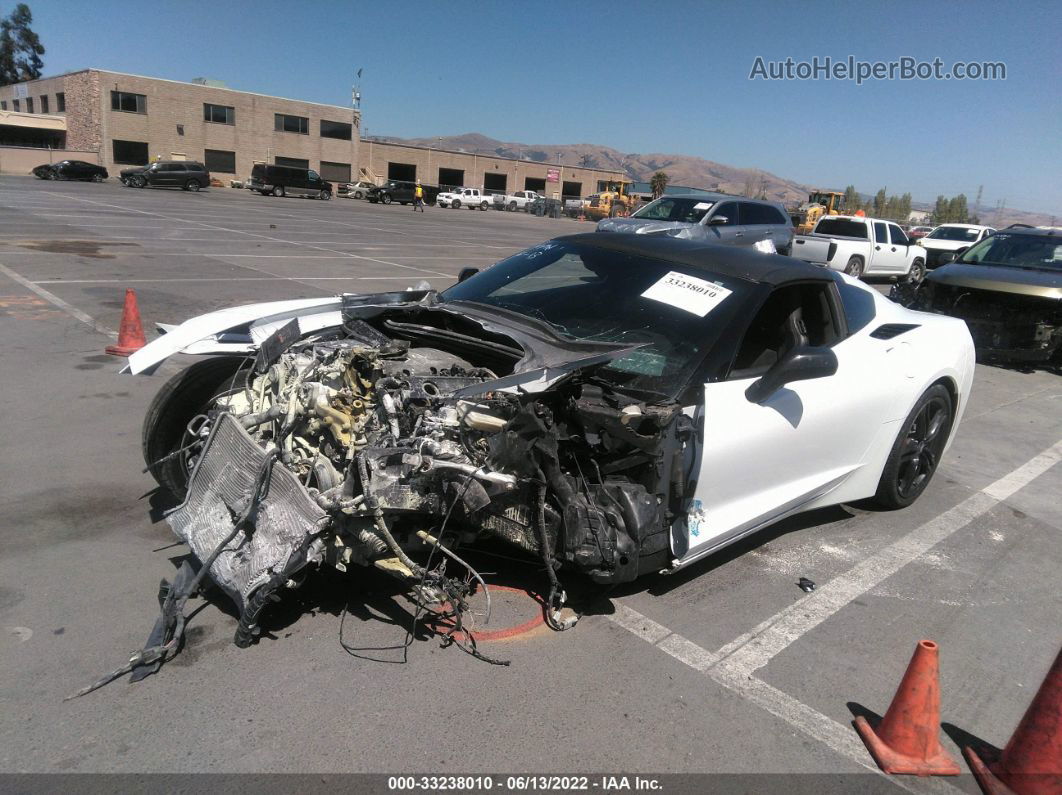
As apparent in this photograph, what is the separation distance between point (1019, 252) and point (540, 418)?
1097cm

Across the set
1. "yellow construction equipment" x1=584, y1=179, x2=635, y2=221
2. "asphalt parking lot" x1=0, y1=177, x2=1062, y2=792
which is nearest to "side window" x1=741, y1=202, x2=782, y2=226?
"asphalt parking lot" x1=0, y1=177, x2=1062, y2=792

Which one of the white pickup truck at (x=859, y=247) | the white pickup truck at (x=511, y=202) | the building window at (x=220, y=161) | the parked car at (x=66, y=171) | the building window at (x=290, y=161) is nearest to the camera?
the white pickup truck at (x=859, y=247)

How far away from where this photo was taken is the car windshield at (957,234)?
2422 cm

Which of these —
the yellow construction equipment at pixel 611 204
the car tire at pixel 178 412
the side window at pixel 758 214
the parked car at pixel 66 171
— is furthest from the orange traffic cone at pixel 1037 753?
the parked car at pixel 66 171

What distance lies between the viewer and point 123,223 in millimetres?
19812

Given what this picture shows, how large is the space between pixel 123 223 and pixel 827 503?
20.7m

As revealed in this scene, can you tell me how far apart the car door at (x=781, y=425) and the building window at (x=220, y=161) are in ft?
196

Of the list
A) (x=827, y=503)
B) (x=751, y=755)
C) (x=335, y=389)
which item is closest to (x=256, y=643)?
(x=335, y=389)

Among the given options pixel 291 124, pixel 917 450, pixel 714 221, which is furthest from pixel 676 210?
pixel 291 124

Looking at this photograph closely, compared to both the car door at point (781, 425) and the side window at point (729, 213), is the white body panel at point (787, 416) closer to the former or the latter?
the car door at point (781, 425)

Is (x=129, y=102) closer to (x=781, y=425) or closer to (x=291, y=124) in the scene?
(x=291, y=124)

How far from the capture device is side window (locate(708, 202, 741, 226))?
1639cm

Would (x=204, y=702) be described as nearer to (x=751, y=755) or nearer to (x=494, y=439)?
(x=494, y=439)

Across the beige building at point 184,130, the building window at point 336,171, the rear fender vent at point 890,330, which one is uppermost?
the beige building at point 184,130
